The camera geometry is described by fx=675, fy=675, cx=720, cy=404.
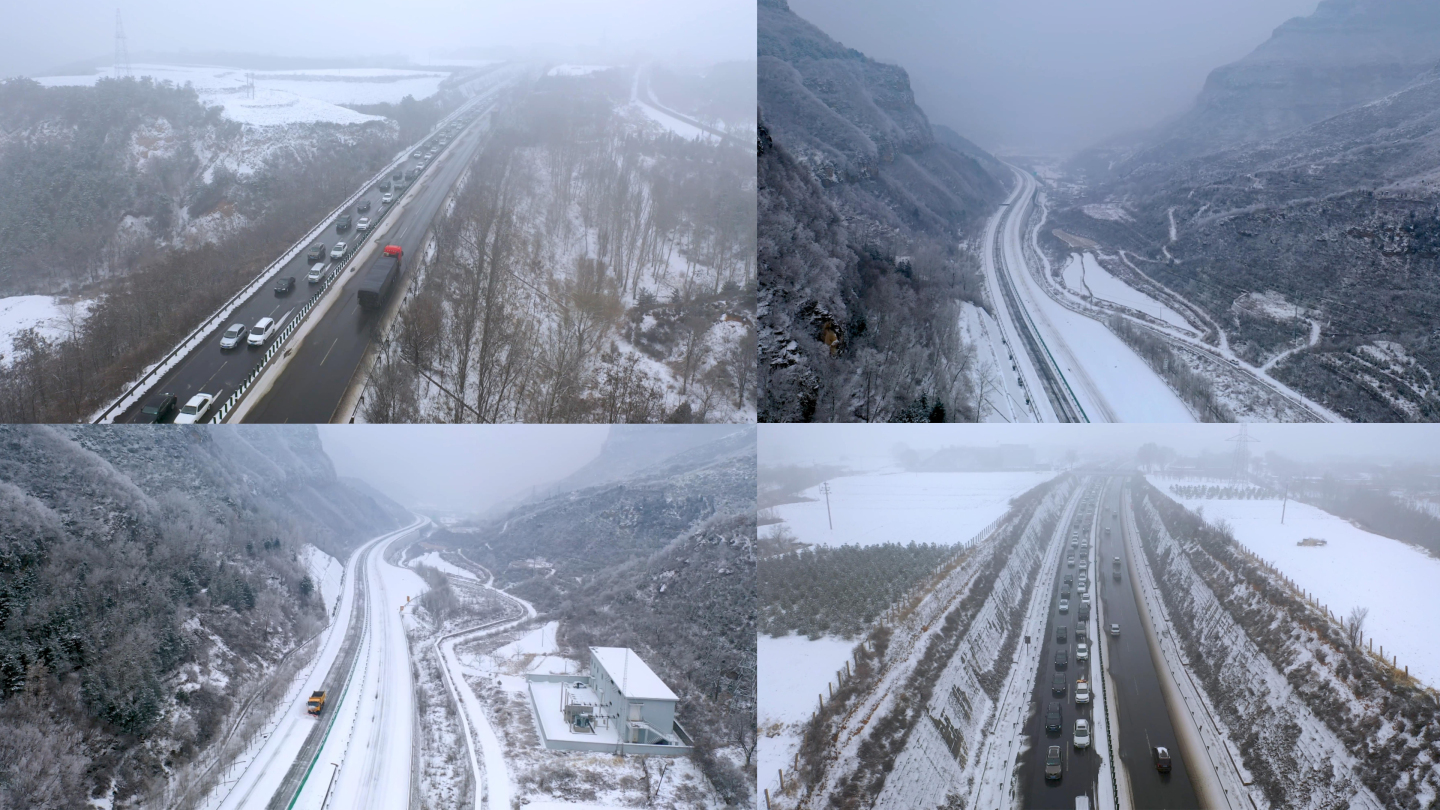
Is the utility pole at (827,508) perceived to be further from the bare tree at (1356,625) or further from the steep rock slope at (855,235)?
the bare tree at (1356,625)

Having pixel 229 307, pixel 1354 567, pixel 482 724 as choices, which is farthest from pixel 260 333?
pixel 1354 567

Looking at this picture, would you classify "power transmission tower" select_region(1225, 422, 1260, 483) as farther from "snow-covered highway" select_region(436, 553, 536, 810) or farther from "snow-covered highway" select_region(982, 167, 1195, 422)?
"snow-covered highway" select_region(436, 553, 536, 810)

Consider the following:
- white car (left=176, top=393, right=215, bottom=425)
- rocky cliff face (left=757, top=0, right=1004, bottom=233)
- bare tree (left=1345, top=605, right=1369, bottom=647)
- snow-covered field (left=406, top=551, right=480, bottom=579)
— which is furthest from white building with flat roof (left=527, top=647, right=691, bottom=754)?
bare tree (left=1345, top=605, right=1369, bottom=647)

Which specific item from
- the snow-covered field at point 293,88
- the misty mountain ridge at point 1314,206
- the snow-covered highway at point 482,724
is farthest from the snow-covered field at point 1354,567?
the snow-covered field at point 293,88

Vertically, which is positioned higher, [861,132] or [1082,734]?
[861,132]

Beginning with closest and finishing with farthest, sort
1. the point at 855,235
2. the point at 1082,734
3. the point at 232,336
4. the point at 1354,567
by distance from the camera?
the point at 232,336 → the point at 1082,734 → the point at 1354,567 → the point at 855,235

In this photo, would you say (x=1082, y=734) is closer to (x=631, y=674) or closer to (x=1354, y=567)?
(x=1354, y=567)
